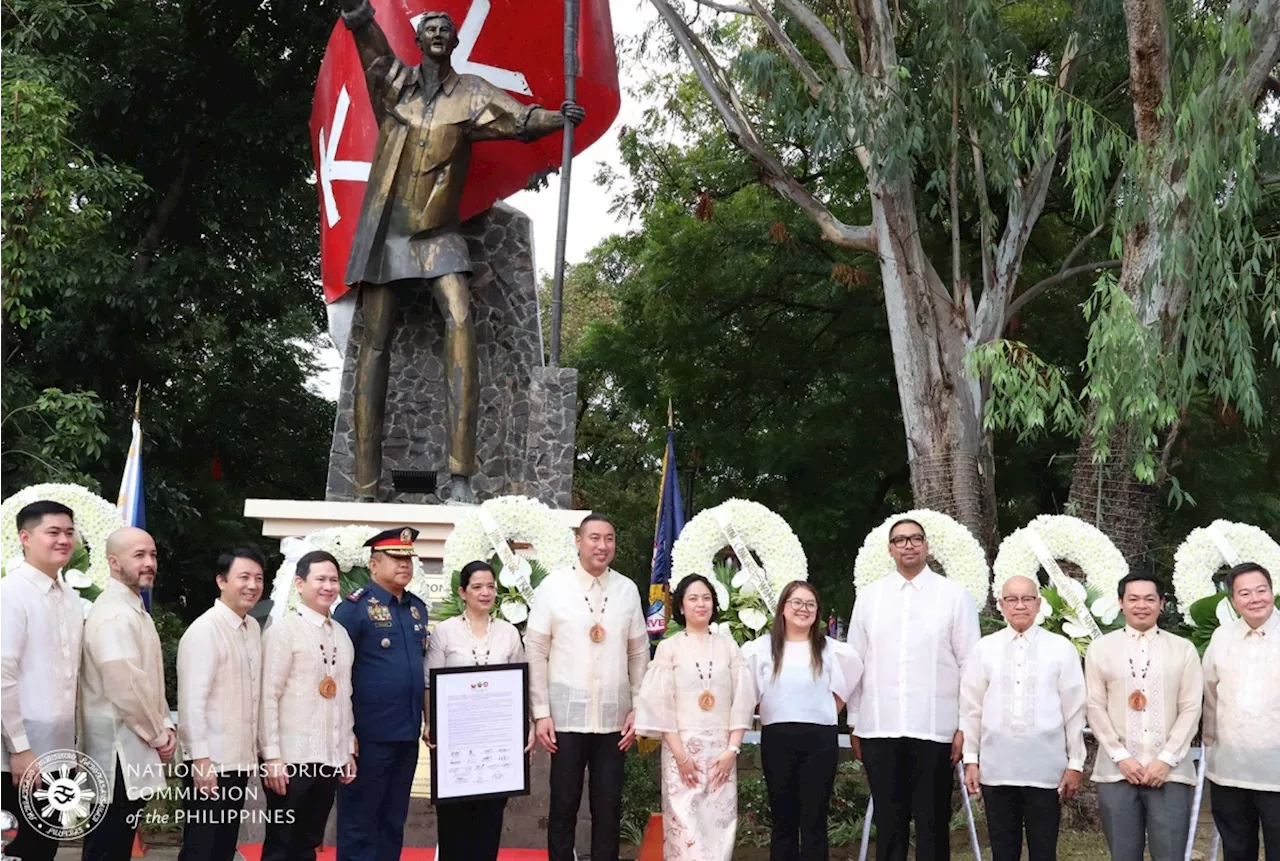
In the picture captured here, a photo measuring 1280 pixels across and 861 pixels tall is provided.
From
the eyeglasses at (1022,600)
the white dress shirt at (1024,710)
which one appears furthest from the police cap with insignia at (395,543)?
the eyeglasses at (1022,600)

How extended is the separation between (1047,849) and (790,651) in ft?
4.03

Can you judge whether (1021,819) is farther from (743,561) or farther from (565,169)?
(565,169)

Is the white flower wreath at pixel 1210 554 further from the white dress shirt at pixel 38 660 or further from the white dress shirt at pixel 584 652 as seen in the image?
the white dress shirt at pixel 38 660

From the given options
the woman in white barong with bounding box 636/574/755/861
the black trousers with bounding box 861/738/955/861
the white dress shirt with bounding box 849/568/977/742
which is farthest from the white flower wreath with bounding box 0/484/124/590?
the black trousers with bounding box 861/738/955/861

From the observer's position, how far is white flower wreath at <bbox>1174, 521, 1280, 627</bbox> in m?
6.98

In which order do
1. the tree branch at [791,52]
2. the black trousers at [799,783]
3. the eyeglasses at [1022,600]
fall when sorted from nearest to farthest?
the eyeglasses at [1022,600], the black trousers at [799,783], the tree branch at [791,52]

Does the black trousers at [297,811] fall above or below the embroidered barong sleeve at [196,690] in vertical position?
below

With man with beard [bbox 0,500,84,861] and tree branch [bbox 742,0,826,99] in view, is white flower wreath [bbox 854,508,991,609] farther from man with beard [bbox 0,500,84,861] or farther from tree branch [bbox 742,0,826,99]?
tree branch [bbox 742,0,826,99]

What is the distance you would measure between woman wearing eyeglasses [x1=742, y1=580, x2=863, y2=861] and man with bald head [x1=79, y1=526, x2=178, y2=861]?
2303 millimetres

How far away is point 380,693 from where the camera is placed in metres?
5.76

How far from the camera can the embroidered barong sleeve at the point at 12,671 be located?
15.8 feet

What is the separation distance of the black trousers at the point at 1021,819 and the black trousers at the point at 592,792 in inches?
57.7

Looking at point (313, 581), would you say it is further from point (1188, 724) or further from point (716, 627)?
point (1188, 724)

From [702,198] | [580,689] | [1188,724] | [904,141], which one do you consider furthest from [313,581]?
[702,198]
